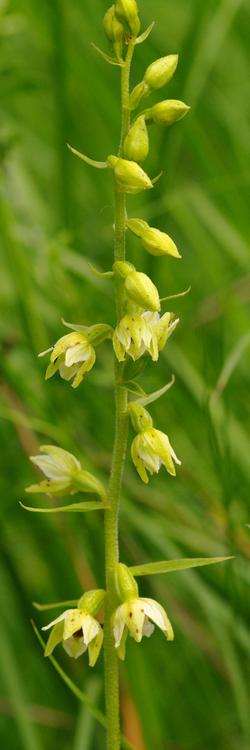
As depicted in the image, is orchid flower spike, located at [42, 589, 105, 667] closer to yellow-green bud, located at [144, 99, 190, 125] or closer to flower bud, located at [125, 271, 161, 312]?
flower bud, located at [125, 271, 161, 312]

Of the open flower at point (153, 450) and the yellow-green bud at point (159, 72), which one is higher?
the yellow-green bud at point (159, 72)

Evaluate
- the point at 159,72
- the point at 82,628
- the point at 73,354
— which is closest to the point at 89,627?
the point at 82,628

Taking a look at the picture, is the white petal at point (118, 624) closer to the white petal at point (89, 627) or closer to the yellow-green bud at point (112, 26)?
the white petal at point (89, 627)

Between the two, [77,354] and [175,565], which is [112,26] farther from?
[175,565]


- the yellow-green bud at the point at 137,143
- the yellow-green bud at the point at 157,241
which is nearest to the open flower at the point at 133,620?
the yellow-green bud at the point at 157,241

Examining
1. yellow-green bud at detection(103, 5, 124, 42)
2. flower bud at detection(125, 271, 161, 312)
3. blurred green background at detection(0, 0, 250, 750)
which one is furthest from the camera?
blurred green background at detection(0, 0, 250, 750)

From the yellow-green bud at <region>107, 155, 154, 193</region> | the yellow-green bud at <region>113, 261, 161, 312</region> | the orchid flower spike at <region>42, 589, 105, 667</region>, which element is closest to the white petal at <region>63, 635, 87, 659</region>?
the orchid flower spike at <region>42, 589, 105, 667</region>

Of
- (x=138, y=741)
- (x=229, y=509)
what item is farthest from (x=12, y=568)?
(x=229, y=509)

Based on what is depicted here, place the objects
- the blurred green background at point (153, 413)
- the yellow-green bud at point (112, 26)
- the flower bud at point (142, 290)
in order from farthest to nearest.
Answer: the blurred green background at point (153, 413)
the yellow-green bud at point (112, 26)
the flower bud at point (142, 290)
